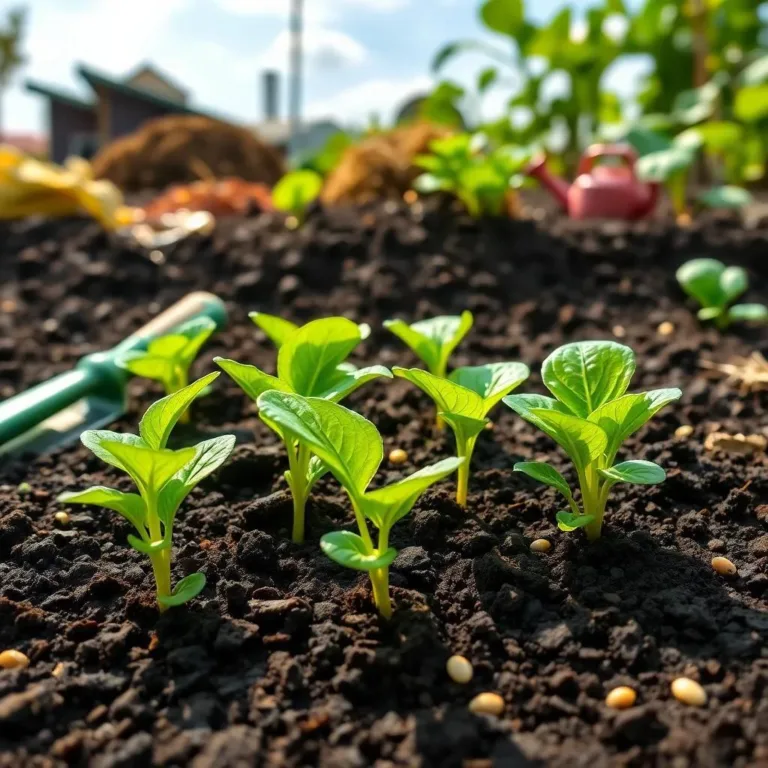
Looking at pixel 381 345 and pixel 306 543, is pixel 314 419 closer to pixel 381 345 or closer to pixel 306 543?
pixel 306 543

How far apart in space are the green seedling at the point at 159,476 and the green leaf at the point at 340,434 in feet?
0.36

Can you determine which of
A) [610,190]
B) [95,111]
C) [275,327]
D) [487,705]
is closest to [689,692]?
[487,705]

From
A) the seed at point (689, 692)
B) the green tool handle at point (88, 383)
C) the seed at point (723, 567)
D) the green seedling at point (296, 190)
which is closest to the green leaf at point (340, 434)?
the seed at point (689, 692)

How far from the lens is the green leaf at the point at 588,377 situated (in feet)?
3.98

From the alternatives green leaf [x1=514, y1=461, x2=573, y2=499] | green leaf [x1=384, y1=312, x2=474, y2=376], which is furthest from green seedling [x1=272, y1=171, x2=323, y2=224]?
green leaf [x1=514, y1=461, x2=573, y2=499]

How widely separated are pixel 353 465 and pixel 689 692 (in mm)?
Result: 478

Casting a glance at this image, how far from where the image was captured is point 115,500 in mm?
1022

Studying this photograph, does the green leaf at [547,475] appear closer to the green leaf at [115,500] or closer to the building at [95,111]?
the green leaf at [115,500]

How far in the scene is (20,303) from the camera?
109 inches

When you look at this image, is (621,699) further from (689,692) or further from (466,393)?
(466,393)

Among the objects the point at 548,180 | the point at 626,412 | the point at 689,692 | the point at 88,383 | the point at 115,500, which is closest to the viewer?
the point at 689,692

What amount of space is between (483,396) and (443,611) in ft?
1.20

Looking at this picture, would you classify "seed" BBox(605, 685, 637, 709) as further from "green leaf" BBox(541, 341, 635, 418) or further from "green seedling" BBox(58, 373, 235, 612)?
"green seedling" BBox(58, 373, 235, 612)

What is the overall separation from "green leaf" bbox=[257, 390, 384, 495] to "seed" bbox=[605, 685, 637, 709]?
0.38 meters
